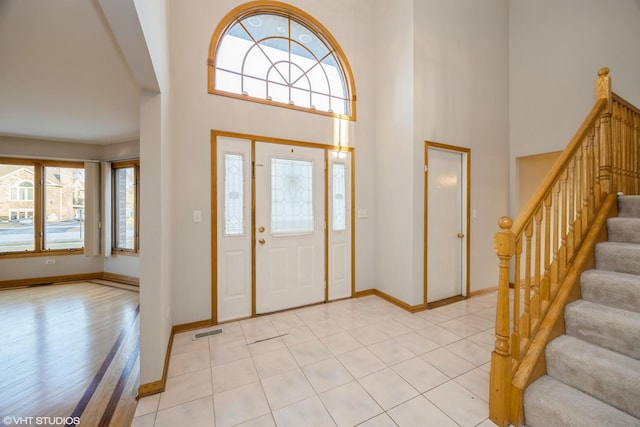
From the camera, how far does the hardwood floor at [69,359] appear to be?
5.61 ft

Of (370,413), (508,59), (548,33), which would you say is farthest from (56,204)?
(548,33)

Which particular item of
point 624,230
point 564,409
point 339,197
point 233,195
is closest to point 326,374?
point 564,409

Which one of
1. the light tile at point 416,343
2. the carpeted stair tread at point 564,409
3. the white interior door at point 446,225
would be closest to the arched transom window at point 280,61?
the white interior door at point 446,225

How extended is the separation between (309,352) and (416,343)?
1045 millimetres

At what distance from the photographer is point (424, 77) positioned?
10.6 feet

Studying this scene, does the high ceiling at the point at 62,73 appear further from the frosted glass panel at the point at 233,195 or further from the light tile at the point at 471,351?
the light tile at the point at 471,351

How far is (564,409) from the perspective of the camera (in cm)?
133

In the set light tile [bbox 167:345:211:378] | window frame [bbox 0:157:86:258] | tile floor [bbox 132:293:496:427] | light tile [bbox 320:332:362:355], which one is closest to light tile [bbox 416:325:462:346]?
tile floor [bbox 132:293:496:427]

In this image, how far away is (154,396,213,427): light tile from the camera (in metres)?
1.55

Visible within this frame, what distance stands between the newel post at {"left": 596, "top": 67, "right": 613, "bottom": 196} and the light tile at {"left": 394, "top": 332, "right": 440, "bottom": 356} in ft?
6.87

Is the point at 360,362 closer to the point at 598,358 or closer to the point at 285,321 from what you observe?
Answer: the point at 285,321

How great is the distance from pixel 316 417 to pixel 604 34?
17.7 feet

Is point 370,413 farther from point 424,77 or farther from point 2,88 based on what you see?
point 2,88

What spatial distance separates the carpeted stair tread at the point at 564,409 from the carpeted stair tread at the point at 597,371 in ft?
0.13
